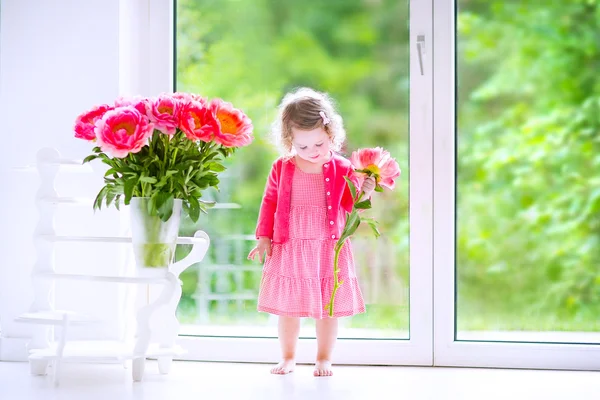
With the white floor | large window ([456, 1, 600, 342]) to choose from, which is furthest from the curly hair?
the white floor

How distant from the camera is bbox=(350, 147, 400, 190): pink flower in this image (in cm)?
215

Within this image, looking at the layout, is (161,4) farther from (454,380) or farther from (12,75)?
(454,380)

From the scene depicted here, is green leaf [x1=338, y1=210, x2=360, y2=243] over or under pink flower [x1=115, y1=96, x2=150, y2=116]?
under

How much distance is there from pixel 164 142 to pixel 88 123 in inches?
8.2

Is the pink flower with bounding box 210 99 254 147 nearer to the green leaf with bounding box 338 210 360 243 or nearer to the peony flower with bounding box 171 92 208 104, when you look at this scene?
the peony flower with bounding box 171 92 208 104

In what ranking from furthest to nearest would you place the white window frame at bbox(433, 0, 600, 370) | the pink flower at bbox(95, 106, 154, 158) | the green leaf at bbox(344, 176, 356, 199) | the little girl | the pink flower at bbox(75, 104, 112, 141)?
the white window frame at bbox(433, 0, 600, 370) → the little girl → the green leaf at bbox(344, 176, 356, 199) → the pink flower at bbox(75, 104, 112, 141) → the pink flower at bbox(95, 106, 154, 158)

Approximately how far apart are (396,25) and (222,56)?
585 millimetres

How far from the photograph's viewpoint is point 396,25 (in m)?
2.45

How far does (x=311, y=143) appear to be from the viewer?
7.30 feet

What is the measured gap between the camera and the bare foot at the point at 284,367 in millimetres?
2256

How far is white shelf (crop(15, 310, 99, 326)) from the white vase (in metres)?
0.20

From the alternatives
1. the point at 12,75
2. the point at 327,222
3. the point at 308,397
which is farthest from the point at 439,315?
the point at 12,75

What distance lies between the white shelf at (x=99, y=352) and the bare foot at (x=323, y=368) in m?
0.40

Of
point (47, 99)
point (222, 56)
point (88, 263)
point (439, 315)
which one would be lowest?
point (439, 315)
